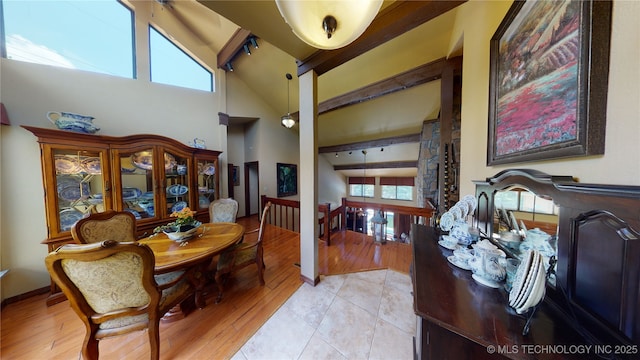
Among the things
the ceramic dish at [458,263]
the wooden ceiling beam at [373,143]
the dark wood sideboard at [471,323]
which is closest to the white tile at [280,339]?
the dark wood sideboard at [471,323]

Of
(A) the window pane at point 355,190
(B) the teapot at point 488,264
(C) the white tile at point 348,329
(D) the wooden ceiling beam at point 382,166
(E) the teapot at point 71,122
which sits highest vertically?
(E) the teapot at point 71,122

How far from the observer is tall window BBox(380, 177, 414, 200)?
6.59 metres

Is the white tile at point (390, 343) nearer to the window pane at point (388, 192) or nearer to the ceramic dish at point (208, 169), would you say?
the ceramic dish at point (208, 169)

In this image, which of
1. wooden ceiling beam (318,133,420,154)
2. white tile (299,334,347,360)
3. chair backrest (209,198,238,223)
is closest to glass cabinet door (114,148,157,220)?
chair backrest (209,198,238,223)

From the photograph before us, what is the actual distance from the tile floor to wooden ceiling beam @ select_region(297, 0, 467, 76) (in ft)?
8.31

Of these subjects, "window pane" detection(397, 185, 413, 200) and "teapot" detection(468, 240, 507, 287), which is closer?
"teapot" detection(468, 240, 507, 287)

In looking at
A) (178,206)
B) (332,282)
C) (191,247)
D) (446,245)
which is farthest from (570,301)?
(178,206)

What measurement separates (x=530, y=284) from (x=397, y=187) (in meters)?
6.72

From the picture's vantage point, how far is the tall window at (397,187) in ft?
21.6

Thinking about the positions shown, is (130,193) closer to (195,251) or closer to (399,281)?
(195,251)

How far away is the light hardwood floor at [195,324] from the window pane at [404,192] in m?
4.69

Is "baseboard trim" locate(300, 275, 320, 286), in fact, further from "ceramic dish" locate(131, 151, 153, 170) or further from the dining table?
"ceramic dish" locate(131, 151, 153, 170)

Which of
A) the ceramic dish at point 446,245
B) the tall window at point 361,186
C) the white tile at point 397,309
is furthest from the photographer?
the tall window at point 361,186

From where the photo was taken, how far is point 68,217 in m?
1.94
